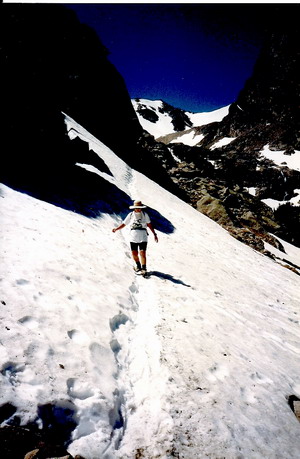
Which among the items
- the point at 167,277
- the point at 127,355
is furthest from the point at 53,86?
the point at 127,355

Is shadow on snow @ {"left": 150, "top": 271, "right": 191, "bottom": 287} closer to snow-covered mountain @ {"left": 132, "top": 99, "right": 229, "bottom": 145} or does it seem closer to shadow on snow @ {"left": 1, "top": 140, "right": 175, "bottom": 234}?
shadow on snow @ {"left": 1, "top": 140, "right": 175, "bottom": 234}

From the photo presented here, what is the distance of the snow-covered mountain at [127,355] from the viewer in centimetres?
304

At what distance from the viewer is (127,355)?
453cm

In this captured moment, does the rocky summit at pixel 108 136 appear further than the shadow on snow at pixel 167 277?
Yes

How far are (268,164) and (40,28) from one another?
3246 inches

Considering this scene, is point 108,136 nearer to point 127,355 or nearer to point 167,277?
point 167,277

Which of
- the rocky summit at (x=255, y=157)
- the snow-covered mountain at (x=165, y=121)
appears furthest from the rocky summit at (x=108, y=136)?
the snow-covered mountain at (x=165, y=121)

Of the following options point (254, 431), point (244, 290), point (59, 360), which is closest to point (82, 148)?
point (244, 290)

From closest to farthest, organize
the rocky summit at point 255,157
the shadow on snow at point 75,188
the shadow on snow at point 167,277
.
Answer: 1. the shadow on snow at point 167,277
2. the shadow on snow at point 75,188
3. the rocky summit at point 255,157

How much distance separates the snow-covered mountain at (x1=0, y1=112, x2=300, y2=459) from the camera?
3.04 meters

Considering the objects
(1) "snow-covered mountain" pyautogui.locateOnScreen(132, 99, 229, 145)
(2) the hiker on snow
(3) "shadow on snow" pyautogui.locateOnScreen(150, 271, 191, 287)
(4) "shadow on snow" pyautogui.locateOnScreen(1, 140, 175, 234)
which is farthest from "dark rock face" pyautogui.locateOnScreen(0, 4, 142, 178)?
(1) "snow-covered mountain" pyautogui.locateOnScreen(132, 99, 229, 145)

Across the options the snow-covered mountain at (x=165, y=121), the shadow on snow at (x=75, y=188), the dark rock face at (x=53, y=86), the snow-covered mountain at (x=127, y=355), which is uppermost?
the snow-covered mountain at (x=165, y=121)

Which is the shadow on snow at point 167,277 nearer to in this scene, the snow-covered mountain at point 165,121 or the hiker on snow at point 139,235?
the hiker on snow at point 139,235

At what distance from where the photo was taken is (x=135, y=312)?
5941 millimetres
